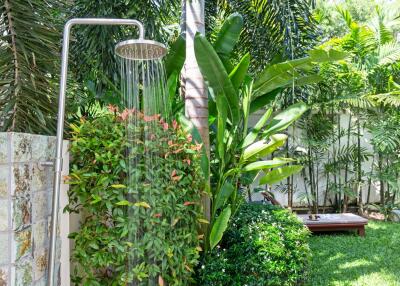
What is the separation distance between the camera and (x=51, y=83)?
2385 mm

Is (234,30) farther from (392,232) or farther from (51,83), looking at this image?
(392,232)

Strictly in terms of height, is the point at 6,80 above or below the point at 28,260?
above

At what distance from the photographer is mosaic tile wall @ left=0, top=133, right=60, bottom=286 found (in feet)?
5.34

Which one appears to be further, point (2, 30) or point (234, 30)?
point (234, 30)

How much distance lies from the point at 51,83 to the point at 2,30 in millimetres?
399

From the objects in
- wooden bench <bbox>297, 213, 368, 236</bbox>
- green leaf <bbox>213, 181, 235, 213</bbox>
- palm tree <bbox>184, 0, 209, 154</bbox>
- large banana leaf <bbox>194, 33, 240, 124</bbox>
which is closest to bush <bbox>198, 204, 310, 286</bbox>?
green leaf <bbox>213, 181, 235, 213</bbox>

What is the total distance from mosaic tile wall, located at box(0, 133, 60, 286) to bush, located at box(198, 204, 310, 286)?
148cm

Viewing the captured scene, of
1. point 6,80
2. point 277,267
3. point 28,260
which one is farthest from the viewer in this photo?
A: point 277,267

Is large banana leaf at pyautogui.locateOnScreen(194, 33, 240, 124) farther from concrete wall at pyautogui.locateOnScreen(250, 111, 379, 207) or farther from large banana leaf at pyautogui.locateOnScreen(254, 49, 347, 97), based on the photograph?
concrete wall at pyautogui.locateOnScreen(250, 111, 379, 207)

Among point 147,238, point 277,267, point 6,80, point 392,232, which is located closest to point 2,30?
point 6,80

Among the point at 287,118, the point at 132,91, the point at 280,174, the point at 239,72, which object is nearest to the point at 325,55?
the point at 287,118

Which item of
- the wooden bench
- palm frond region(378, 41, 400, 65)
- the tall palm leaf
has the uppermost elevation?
palm frond region(378, 41, 400, 65)

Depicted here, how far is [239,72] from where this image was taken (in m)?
3.46

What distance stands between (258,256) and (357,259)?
1.90m
